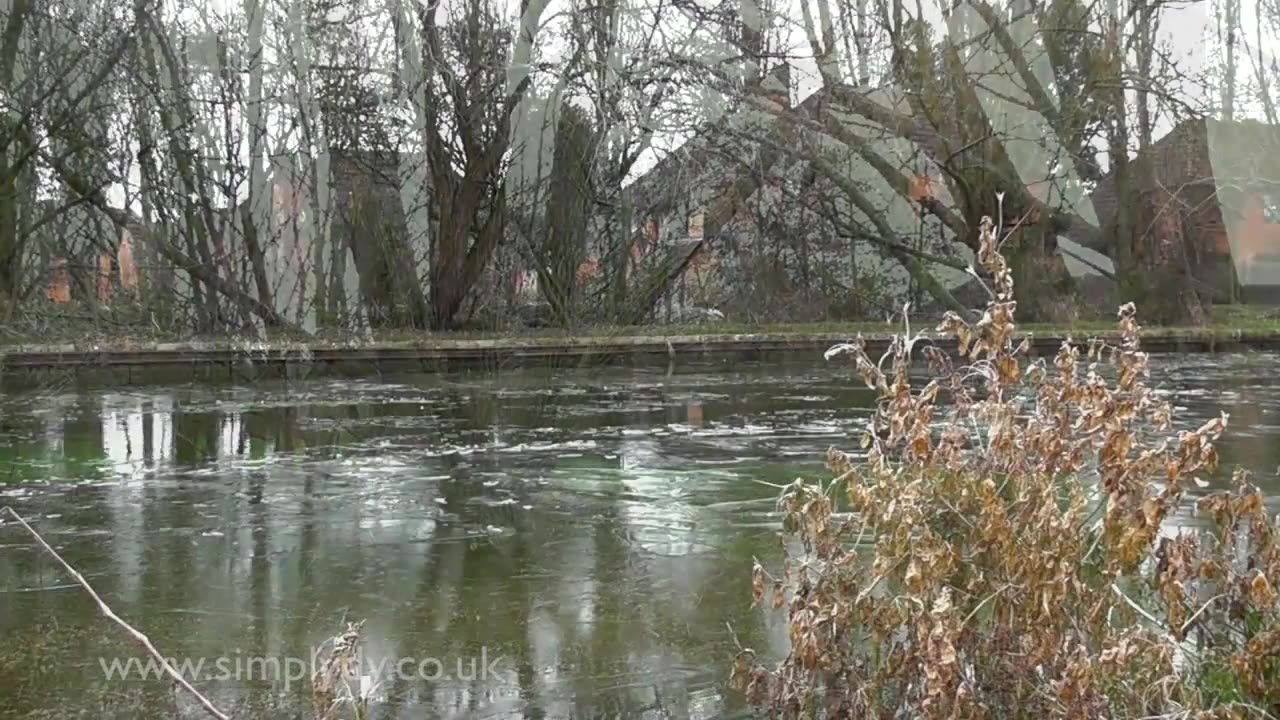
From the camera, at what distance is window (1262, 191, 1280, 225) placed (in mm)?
20348

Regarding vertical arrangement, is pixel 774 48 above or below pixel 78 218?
above

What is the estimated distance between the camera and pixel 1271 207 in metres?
20.4

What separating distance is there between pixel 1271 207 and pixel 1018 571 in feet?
66.2

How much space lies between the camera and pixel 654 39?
630 inches

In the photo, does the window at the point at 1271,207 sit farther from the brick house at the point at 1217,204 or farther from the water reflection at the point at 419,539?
the water reflection at the point at 419,539

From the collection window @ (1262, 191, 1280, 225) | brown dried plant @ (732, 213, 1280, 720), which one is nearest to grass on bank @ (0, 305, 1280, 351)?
window @ (1262, 191, 1280, 225)

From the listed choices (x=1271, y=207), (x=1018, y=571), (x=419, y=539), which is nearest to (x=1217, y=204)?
(x=1271, y=207)

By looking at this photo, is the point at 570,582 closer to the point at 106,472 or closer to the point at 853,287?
the point at 106,472

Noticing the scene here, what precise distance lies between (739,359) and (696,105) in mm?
3760

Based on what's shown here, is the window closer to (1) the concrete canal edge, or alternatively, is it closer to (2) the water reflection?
Result: (1) the concrete canal edge

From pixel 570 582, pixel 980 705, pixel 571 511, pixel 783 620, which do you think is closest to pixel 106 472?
pixel 571 511

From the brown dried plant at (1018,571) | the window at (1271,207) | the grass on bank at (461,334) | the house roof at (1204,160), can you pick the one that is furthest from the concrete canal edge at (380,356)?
the brown dried plant at (1018,571)

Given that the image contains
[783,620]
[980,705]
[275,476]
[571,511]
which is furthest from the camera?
[275,476]

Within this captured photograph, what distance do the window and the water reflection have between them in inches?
456
